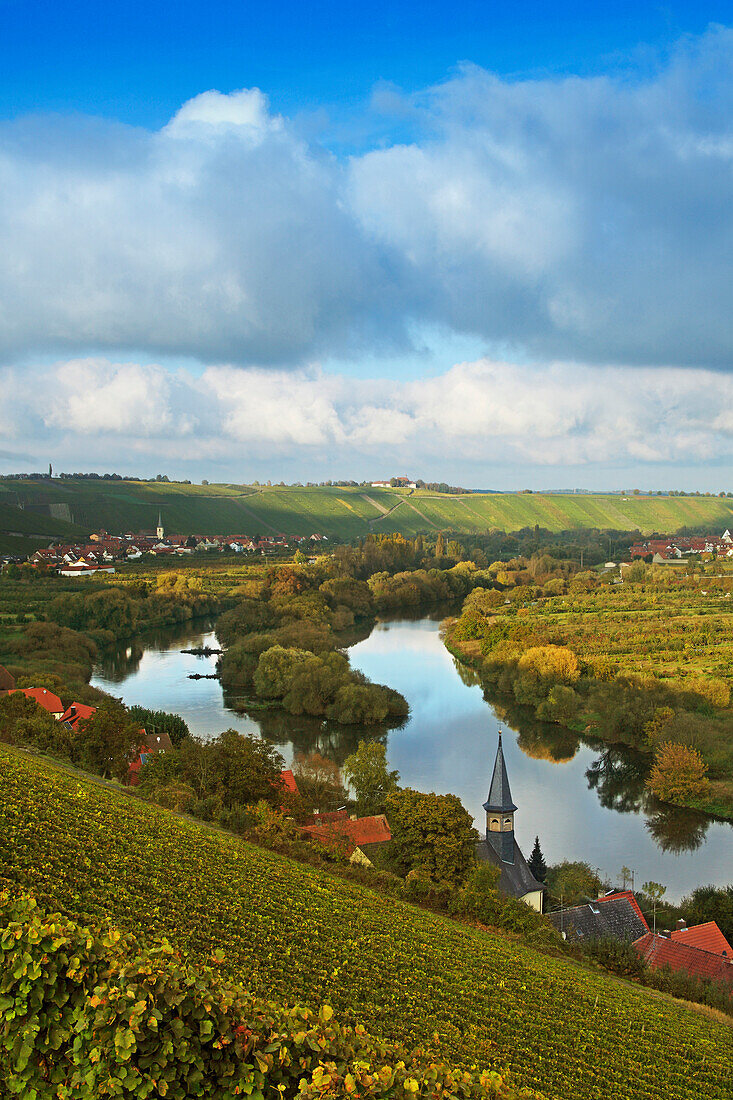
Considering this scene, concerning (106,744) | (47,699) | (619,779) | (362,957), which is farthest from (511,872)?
(47,699)

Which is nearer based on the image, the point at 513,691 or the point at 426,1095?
the point at 426,1095

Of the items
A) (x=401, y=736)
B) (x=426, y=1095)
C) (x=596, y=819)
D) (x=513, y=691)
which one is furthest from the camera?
(x=513, y=691)

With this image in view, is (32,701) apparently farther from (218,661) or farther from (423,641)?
(423,641)

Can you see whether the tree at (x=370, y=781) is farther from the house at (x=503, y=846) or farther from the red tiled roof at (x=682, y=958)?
the red tiled roof at (x=682, y=958)

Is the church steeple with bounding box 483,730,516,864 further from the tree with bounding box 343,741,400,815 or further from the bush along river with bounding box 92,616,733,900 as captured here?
the tree with bounding box 343,741,400,815

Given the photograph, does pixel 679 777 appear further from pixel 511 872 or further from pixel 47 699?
pixel 47 699

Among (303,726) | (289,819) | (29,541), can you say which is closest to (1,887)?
(289,819)

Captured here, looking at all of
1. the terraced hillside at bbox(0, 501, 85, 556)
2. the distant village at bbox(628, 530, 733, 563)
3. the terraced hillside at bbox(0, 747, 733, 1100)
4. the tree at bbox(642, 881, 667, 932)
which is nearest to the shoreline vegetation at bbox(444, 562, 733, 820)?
the tree at bbox(642, 881, 667, 932)

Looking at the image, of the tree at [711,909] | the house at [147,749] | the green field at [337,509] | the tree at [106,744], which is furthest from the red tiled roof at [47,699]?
the green field at [337,509]
